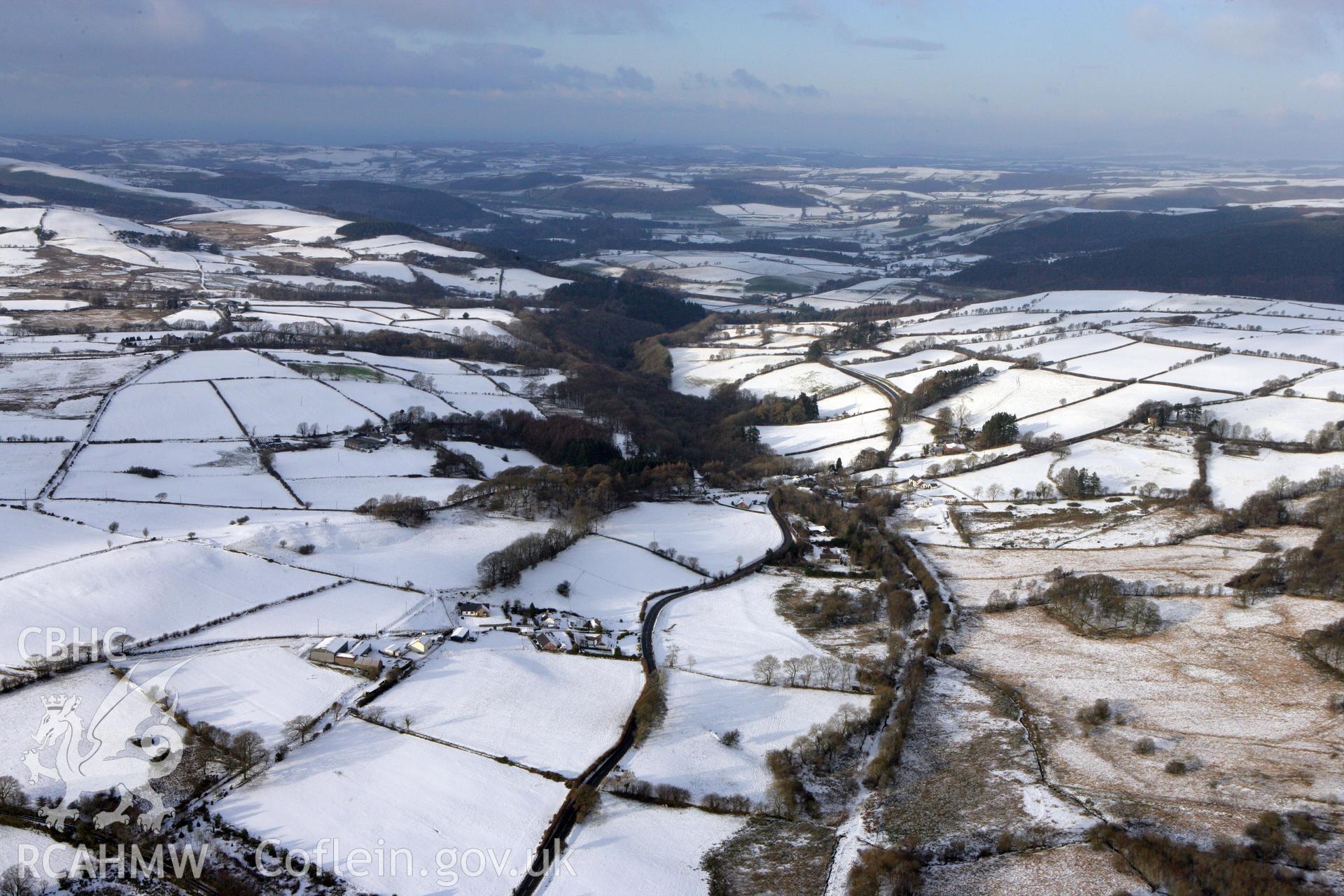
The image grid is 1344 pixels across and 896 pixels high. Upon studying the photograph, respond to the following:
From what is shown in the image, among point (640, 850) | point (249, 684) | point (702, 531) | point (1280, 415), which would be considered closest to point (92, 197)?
point (702, 531)

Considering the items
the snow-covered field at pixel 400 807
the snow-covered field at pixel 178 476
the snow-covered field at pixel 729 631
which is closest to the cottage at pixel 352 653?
the snow-covered field at pixel 400 807

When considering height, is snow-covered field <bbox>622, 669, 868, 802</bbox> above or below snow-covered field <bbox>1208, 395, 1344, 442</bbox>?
below

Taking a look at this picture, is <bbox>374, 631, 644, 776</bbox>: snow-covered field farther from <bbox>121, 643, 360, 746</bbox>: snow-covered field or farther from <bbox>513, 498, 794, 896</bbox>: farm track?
<bbox>121, 643, 360, 746</bbox>: snow-covered field

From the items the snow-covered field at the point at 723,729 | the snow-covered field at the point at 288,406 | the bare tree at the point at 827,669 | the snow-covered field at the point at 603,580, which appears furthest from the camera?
the snow-covered field at the point at 288,406

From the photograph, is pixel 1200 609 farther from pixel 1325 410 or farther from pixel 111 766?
pixel 111 766

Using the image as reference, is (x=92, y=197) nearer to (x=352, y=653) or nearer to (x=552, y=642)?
(x=352, y=653)

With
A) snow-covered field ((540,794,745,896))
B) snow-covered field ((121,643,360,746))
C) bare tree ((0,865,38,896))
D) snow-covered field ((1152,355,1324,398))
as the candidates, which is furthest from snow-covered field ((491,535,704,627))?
snow-covered field ((1152,355,1324,398))

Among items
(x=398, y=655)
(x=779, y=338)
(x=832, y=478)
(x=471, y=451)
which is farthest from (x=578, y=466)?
(x=779, y=338)

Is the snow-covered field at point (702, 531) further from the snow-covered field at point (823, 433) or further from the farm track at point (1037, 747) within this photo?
the snow-covered field at point (823, 433)
